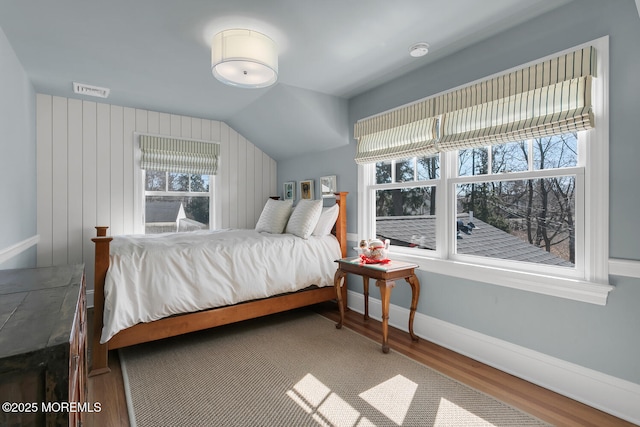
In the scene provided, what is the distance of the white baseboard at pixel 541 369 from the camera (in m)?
1.76

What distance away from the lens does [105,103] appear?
3.77 m

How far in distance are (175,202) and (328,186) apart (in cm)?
209

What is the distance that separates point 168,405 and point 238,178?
10.9 feet

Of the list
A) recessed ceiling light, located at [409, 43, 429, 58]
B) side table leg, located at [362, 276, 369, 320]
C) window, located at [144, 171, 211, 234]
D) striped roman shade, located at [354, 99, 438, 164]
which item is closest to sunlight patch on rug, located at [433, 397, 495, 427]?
side table leg, located at [362, 276, 369, 320]

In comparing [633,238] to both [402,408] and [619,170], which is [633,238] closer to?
[619,170]

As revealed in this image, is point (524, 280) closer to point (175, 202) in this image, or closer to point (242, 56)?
point (242, 56)

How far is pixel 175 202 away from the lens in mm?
4336

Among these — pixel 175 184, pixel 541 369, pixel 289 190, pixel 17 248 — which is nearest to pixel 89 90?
pixel 175 184

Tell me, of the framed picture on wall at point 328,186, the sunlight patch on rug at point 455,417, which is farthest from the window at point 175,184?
the sunlight patch on rug at point 455,417

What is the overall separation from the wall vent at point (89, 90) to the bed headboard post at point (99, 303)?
6.24 ft

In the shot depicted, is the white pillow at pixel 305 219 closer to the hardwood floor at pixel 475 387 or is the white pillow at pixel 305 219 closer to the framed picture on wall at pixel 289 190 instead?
the framed picture on wall at pixel 289 190

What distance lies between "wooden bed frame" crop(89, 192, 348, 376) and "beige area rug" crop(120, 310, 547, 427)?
172 mm

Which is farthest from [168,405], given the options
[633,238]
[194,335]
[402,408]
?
[633,238]

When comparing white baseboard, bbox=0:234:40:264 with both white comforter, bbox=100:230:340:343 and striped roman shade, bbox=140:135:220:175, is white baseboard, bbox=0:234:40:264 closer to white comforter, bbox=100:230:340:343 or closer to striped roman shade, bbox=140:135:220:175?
white comforter, bbox=100:230:340:343
